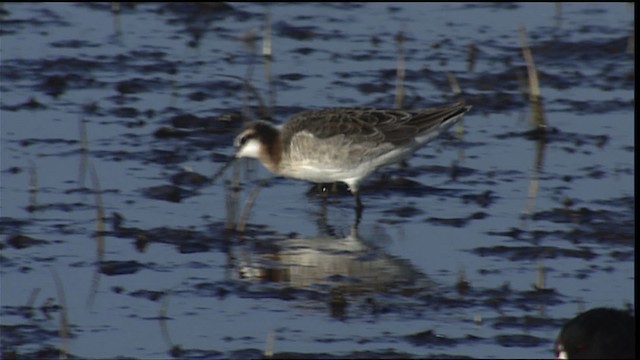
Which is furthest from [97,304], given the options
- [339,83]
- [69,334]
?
[339,83]

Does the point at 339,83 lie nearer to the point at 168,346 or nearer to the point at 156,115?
the point at 156,115

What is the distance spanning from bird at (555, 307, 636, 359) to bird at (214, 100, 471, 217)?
157 inches

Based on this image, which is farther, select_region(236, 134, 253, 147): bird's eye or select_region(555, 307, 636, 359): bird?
select_region(236, 134, 253, 147): bird's eye

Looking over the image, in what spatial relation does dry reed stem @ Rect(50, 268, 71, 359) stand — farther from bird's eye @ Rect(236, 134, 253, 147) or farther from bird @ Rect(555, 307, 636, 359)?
bird's eye @ Rect(236, 134, 253, 147)

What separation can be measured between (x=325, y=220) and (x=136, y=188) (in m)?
1.29

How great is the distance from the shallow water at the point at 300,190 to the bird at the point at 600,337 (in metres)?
1.02

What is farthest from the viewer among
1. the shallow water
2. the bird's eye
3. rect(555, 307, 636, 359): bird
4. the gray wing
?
the bird's eye

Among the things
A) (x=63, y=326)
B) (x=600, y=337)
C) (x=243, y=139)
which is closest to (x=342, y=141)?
(x=243, y=139)

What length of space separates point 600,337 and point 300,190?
15.8 feet

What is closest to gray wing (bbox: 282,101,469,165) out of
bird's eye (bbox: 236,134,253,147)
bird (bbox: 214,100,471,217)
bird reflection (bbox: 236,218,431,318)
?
bird (bbox: 214,100,471,217)

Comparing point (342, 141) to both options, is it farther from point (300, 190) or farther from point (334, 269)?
point (334, 269)

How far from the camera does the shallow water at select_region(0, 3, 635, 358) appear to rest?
8.96 meters

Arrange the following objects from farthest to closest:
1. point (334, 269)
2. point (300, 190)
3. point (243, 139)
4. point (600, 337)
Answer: point (300, 190) → point (243, 139) → point (334, 269) → point (600, 337)

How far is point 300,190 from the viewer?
11.9 meters
